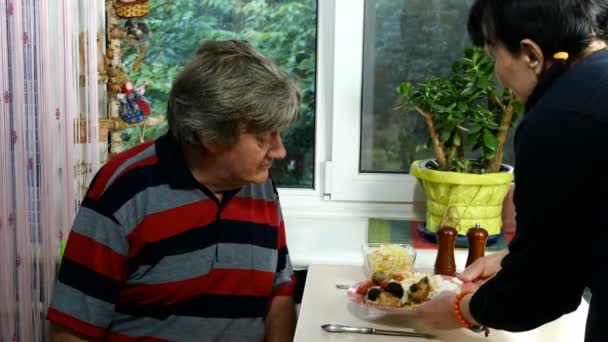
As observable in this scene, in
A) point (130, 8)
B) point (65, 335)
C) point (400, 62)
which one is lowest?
point (65, 335)

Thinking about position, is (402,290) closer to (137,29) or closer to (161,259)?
(161,259)

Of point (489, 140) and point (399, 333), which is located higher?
point (489, 140)

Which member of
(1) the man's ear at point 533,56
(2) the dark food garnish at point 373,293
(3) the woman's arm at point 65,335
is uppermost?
(1) the man's ear at point 533,56

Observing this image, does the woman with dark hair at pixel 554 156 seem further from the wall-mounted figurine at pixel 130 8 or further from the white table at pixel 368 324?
the wall-mounted figurine at pixel 130 8

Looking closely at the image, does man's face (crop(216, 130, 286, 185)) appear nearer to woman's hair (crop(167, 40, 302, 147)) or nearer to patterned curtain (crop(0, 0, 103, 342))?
woman's hair (crop(167, 40, 302, 147))

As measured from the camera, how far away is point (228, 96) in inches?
51.1

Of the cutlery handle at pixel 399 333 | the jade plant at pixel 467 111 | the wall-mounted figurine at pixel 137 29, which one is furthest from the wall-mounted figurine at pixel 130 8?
the cutlery handle at pixel 399 333

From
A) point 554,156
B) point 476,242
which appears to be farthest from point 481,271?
point 554,156

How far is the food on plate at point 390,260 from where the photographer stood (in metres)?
1.59

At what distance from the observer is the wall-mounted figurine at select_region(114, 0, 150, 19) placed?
6.84ft

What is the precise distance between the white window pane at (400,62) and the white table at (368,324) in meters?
0.71

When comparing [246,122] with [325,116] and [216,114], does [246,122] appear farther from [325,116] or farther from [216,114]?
[325,116]

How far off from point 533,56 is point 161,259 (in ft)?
2.42

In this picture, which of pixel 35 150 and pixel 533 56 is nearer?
pixel 533 56
